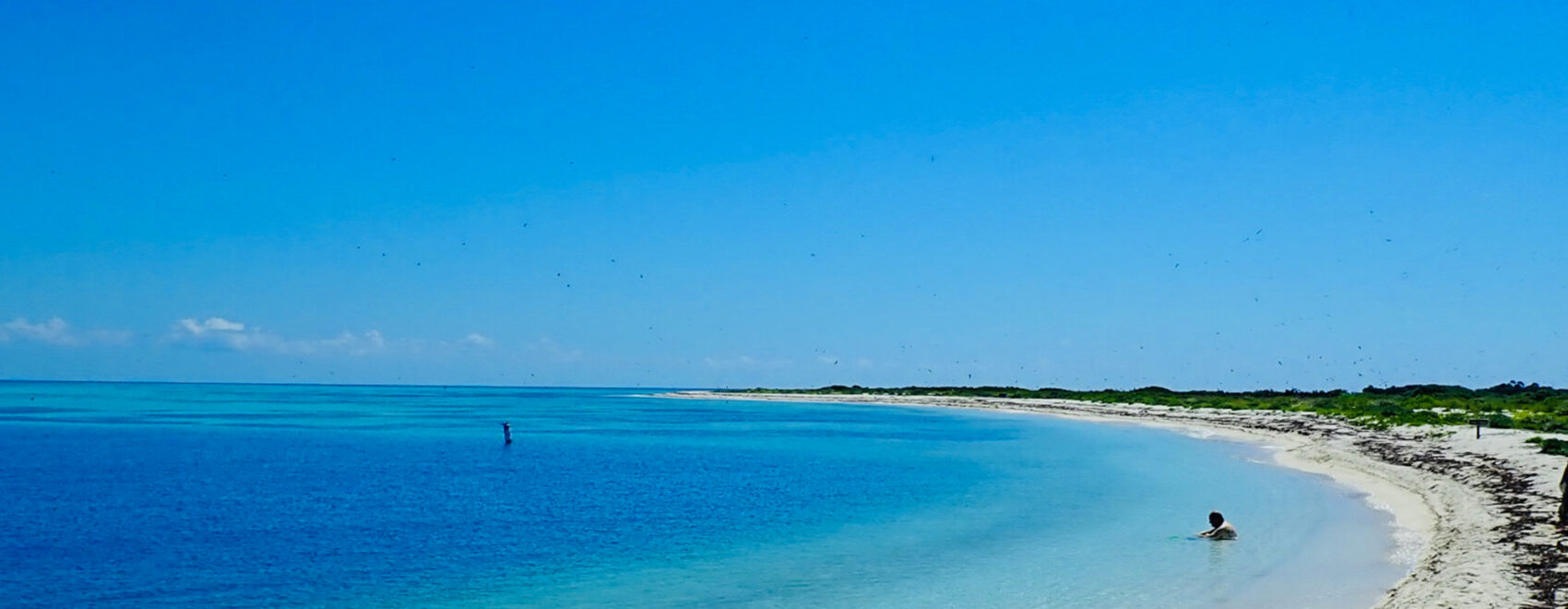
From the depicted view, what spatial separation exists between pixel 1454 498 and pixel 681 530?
722 inches

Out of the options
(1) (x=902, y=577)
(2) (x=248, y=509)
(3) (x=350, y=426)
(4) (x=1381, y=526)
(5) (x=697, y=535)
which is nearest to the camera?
(1) (x=902, y=577)

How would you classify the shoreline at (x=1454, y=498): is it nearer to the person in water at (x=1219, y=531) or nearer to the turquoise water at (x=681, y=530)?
the turquoise water at (x=681, y=530)

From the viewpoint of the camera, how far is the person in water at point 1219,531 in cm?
2234

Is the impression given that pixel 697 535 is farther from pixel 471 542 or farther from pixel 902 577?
pixel 902 577

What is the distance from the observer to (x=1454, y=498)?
84.4ft

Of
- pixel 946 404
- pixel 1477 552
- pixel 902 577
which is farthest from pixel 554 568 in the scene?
pixel 946 404

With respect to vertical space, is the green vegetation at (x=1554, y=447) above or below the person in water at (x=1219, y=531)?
above

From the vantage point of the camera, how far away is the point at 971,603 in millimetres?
17000

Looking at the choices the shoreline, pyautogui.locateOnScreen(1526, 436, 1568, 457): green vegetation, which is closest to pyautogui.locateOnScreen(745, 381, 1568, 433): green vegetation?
the shoreline

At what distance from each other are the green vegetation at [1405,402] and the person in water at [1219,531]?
997 inches

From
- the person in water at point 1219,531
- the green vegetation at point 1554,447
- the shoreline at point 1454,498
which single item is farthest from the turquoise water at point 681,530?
the green vegetation at point 1554,447

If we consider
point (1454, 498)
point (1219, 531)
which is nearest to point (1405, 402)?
point (1454, 498)

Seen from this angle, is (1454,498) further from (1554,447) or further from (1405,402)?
(1405,402)

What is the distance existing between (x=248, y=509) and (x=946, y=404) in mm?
112133
